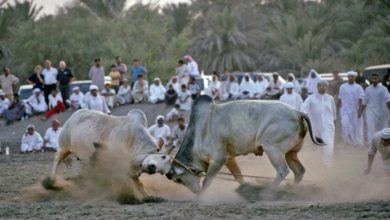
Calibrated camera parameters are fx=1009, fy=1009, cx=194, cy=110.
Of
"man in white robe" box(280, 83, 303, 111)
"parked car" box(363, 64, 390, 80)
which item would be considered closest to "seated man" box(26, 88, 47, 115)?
"parked car" box(363, 64, 390, 80)

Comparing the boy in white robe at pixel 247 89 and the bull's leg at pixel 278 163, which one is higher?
the boy in white robe at pixel 247 89

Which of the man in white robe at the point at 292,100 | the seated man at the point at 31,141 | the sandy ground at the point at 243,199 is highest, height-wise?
the man in white robe at the point at 292,100

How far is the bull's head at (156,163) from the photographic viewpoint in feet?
41.0

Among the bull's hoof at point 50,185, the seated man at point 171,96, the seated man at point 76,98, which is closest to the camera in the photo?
the bull's hoof at point 50,185

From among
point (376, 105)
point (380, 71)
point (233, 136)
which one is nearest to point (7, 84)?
point (380, 71)

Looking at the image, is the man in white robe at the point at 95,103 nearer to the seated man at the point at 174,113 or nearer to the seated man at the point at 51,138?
the seated man at the point at 51,138

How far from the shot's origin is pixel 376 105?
19.4 m

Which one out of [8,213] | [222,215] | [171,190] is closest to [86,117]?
[171,190]

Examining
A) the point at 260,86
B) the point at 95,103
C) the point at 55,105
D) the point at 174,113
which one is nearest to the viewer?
the point at 95,103

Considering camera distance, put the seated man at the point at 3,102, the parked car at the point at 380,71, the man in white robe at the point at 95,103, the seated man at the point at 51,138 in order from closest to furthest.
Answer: the man in white robe at the point at 95,103, the seated man at the point at 51,138, the parked car at the point at 380,71, the seated man at the point at 3,102

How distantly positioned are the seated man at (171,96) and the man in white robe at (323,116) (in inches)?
457


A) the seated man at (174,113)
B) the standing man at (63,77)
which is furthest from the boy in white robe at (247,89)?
the standing man at (63,77)

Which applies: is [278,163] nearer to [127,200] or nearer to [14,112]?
[127,200]

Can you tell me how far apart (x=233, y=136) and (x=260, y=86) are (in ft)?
50.1
